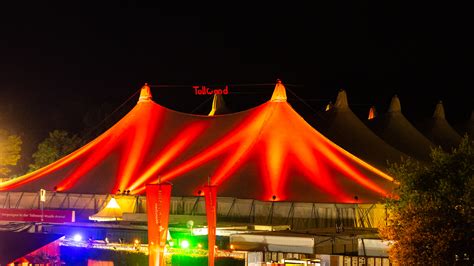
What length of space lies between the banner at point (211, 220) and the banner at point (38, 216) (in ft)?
25.6

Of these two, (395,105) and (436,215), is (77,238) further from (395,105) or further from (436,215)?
(395,105)

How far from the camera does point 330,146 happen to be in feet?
110

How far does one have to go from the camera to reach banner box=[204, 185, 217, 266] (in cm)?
2149

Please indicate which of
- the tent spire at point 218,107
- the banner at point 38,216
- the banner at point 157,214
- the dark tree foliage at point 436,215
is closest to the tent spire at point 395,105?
the tent spire at point 218,107

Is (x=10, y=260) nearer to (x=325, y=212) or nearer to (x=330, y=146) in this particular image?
(x=325, y=212)

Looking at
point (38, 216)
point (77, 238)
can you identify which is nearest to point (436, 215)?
point (77, 238)

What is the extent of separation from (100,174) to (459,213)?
19989mm

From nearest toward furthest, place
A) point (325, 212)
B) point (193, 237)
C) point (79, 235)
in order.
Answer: point (193, 237) → point (79, 235) → point (325, 212)

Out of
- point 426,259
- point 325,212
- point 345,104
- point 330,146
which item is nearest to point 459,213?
point 426,259

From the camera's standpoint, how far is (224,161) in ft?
105

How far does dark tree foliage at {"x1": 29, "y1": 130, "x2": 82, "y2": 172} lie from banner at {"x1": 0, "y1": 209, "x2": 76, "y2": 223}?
26665 mm

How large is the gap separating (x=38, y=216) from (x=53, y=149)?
95.9ft

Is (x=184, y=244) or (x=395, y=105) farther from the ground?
(x=395, y=105)

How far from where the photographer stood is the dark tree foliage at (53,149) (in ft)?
188
